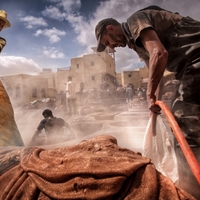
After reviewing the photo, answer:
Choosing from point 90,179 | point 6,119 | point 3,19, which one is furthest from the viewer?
point 6,119

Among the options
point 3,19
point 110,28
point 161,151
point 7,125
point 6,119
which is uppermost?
point 3,19

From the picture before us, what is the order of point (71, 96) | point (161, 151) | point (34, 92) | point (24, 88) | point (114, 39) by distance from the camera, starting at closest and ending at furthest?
point (114, 39), point (161, 151), point (71, 96), point (24, 88), point (34, 92)

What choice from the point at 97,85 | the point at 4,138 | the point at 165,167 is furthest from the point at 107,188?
the point at 97,85

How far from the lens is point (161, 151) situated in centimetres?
233

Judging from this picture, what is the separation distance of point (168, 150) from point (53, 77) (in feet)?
140

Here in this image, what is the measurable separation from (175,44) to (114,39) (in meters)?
0.76

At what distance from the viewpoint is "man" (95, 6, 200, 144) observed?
1838 millimetres

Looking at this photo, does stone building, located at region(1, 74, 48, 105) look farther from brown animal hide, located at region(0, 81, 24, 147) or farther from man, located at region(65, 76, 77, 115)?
brown animal hide, located at region(0, 81, 24, 147)

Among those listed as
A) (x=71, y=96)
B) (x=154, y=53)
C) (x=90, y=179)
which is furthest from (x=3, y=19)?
(x=71, y=96)

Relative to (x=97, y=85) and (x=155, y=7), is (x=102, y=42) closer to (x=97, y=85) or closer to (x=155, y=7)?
(x=155, y=7)

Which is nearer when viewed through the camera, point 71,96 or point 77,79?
point 71,96

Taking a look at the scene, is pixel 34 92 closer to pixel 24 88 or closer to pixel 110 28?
pixel 24 88

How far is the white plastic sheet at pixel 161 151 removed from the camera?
2.20 m

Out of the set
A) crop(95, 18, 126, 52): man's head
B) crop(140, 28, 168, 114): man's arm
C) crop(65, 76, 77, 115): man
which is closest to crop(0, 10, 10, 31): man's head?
crop(95, 18, 126, 52): man's head
